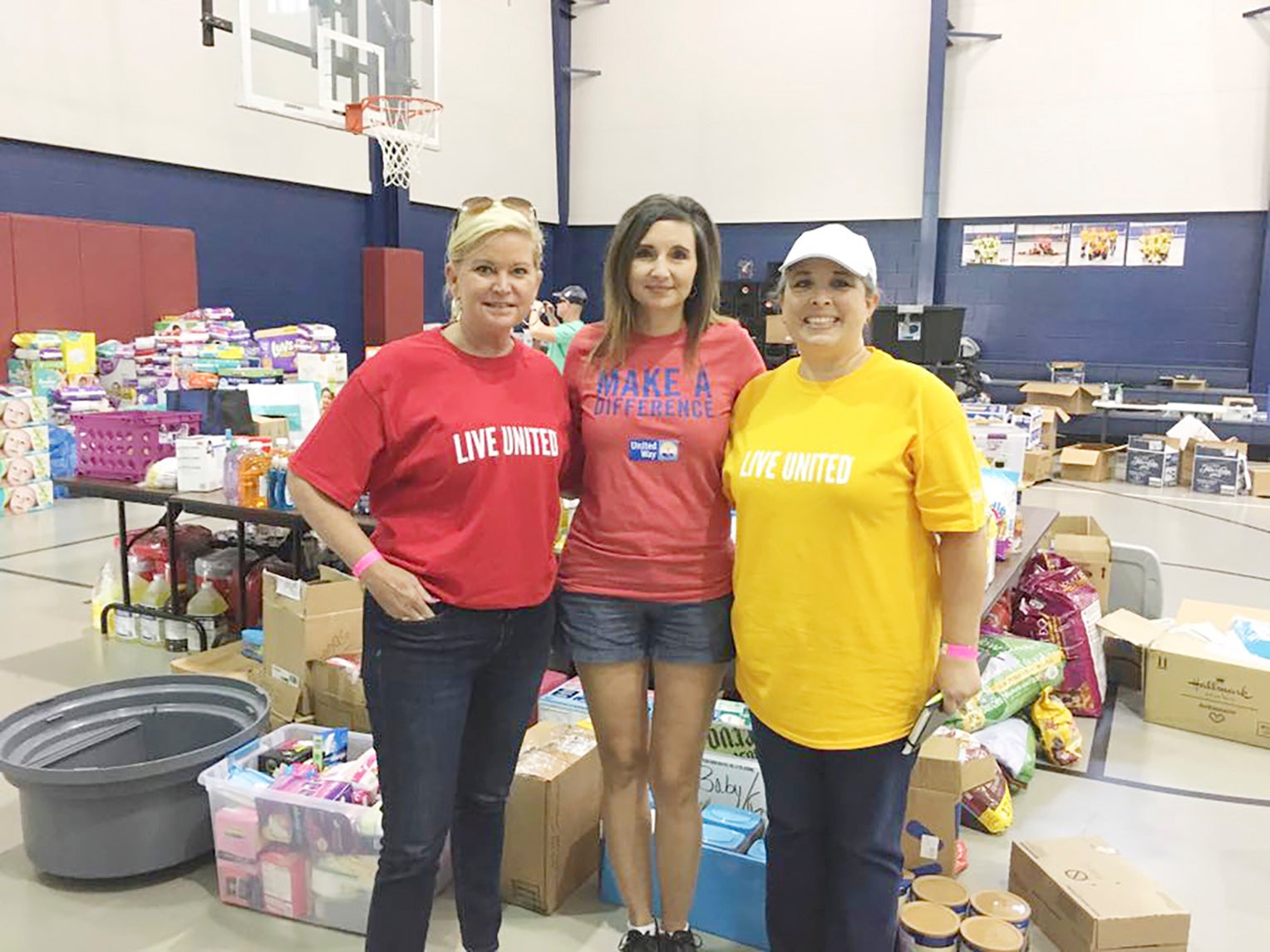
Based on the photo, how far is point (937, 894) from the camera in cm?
224

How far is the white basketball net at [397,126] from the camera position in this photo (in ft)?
28.7

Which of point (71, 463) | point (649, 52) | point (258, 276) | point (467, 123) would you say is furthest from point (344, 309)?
point (649, 52)

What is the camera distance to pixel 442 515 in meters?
1.67

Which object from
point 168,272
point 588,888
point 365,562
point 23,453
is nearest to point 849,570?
point 365,562

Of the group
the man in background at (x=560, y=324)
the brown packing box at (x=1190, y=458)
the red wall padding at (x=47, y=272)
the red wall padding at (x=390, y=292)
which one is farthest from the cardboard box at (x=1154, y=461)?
the red wall padding at (x=47, y=272)

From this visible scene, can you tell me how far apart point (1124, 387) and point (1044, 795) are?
8.87 meters

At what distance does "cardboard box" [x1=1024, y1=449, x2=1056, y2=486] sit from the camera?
889 centimetres

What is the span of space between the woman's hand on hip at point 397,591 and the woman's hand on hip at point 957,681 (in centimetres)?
86

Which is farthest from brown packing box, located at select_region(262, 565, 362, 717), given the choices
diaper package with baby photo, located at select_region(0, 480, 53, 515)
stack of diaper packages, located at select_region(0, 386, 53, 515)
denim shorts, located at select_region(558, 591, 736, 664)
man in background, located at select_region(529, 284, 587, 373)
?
stack of diaper packages, located at select_region(0, 386, 53, 515)

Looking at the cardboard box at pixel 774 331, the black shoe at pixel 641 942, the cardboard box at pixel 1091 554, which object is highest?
the cardboard box at pixel 774 331

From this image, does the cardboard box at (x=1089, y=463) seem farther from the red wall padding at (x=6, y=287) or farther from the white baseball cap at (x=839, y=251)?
the red wall padding at (x=6, y=287)

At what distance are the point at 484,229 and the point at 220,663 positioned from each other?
274 cm

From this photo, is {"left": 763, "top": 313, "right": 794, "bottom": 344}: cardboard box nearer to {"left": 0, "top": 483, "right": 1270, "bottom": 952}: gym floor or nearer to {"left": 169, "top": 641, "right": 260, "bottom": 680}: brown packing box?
{"left": 0, "top": 483, "right": 1270, "bottom": 952}: gym floor

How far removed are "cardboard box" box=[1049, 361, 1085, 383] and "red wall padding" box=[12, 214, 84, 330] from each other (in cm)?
945
